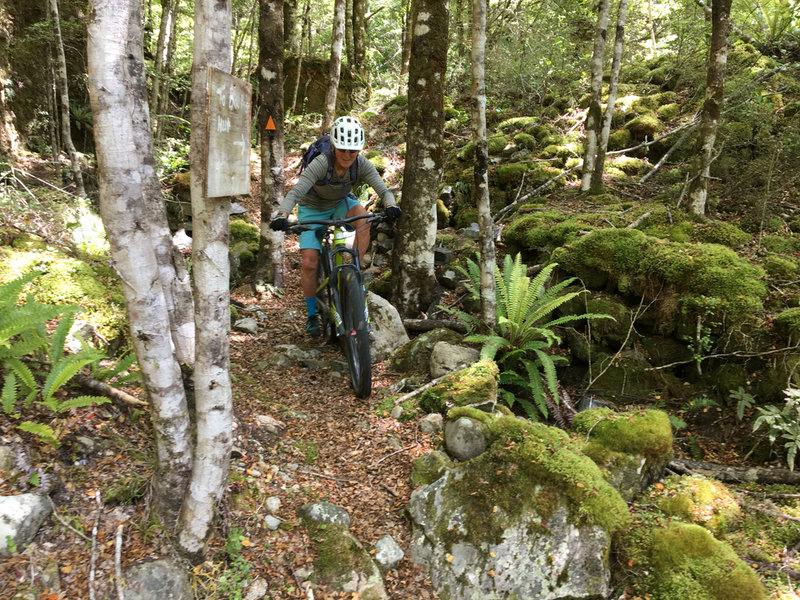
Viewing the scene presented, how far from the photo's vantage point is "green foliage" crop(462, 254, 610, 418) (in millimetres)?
4320

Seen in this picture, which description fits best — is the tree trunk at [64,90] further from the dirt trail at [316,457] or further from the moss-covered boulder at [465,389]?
the moss-covered boulder at [465,389]

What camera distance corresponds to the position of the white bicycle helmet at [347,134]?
4.43 metres

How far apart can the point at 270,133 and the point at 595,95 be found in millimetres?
5309

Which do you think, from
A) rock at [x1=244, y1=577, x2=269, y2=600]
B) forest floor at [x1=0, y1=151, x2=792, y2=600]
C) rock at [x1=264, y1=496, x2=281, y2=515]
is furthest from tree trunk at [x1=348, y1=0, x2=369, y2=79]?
rock at [x1=244, y1=577, x2=269, y2=600]

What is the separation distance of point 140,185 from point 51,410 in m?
1.62

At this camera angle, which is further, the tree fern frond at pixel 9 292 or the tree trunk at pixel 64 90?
the tree trunk at pixel 64 90

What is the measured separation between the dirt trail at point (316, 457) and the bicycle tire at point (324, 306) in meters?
0.29

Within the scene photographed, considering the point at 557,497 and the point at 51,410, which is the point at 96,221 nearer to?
the point at 51,410

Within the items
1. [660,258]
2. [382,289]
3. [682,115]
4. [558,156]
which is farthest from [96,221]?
[682,115]

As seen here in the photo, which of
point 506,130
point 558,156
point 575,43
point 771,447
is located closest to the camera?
point 771,447

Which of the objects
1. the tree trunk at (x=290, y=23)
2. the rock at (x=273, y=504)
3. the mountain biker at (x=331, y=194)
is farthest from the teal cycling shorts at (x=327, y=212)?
the tree trunk at (x=290, y=23)

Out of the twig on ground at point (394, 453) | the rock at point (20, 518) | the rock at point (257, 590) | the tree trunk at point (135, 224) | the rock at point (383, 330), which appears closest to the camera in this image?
the tree trunk at point (135, 224)

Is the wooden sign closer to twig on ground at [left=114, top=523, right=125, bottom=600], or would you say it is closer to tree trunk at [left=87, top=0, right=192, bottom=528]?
tree trunk at [left=87, top=0, right=192, bottom=528]

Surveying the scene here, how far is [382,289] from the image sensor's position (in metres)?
6.43
